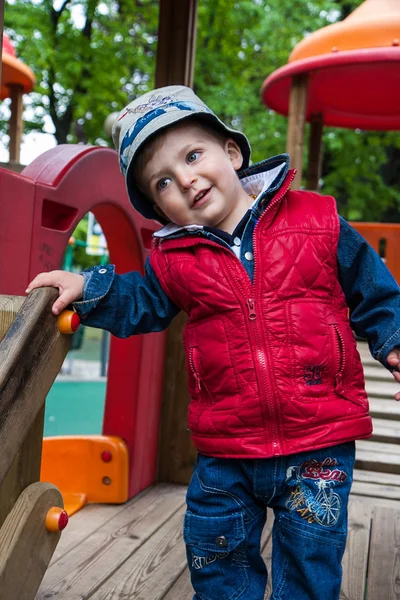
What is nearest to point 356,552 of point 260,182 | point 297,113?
point 260,182

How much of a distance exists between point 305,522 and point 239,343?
44cm

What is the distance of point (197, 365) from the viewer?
169 cm

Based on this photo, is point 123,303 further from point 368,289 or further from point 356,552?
point 356,552

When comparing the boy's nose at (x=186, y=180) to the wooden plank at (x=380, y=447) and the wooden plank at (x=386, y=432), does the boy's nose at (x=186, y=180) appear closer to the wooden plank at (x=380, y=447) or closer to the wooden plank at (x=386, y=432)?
the wooden plank at (x=380, y=447)

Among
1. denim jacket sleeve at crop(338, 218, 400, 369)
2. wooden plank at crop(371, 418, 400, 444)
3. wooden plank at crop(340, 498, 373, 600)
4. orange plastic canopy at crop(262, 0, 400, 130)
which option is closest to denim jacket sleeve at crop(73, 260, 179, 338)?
denim jacket sleeve at crop(338, 218, 400, 369)

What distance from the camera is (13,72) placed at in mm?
7617

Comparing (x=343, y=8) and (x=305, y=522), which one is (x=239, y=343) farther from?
(x=343, y=8)

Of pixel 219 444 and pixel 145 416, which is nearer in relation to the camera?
pixel 219 444

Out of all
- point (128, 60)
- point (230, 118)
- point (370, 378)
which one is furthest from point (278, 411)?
point (230, 118)

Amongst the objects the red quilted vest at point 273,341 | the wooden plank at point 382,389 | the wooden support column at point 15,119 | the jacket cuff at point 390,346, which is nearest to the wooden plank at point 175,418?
the wooden plank at point 382,389

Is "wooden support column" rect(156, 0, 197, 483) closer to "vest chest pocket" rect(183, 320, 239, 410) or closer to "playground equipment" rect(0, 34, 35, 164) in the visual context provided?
"vest chest pocket" rect(183, 320, 239, 410)

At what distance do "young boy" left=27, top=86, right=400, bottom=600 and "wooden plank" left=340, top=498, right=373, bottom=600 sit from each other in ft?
2.15

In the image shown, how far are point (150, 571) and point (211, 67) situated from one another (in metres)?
13.4

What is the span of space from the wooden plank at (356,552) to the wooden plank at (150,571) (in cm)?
56
